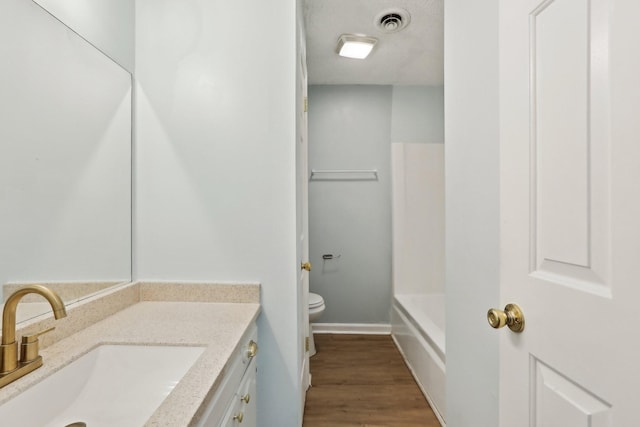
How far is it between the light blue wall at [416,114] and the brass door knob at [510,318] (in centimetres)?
261

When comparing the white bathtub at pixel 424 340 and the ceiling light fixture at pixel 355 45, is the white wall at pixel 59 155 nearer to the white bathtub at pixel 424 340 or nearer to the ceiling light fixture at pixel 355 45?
the ceiling light fixture at pixel 355 45

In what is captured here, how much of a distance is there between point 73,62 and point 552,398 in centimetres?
176

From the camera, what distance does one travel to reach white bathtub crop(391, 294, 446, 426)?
196 centimetres

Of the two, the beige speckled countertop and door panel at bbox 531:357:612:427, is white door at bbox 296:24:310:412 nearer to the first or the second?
the beige speckled countertop

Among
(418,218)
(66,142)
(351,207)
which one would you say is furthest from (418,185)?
(66,142)

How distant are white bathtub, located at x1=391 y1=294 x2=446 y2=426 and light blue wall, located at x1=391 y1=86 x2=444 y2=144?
156 centimetres

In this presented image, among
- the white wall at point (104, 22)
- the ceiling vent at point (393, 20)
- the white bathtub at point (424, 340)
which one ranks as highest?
the ceiling vent at point (393, 20)

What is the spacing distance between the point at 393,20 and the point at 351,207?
1.65 m

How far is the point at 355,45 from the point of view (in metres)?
2.39

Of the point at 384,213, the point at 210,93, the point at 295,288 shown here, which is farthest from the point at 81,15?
the point at 384,213

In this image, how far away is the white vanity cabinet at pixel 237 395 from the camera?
851 mm

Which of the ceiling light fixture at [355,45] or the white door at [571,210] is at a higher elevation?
the ceiling light fixture at [355,45]

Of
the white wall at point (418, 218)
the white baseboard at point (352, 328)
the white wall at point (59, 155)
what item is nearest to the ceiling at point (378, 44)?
the white wall at point (418, 218)

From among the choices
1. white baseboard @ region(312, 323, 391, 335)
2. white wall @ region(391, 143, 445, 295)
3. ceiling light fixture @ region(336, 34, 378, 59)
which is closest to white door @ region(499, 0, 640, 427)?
ceiling light fixture @ region(336, 34, 378, 59)
